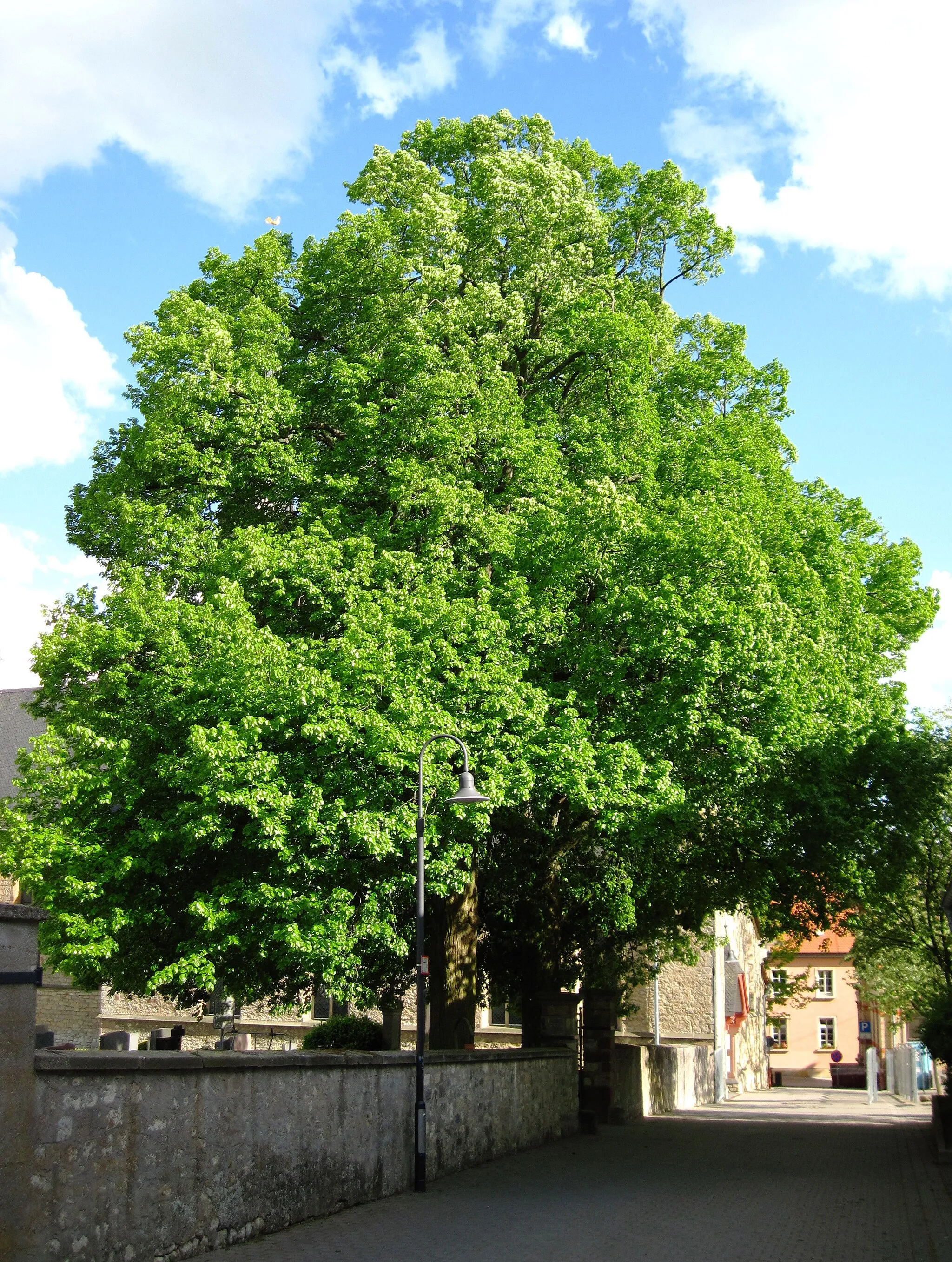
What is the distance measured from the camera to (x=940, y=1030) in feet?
65.3

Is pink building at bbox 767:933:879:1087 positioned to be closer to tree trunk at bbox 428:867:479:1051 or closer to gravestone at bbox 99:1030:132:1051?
tree trunk at bbox 428:867:479:1051

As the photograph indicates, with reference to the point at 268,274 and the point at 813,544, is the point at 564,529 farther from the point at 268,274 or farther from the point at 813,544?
the point at 268,274

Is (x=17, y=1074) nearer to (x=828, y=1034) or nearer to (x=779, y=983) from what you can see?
(x=779, y=983)

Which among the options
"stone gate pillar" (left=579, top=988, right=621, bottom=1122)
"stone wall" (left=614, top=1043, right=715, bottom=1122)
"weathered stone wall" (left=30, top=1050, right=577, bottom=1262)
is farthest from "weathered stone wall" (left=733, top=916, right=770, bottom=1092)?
"weathered stone wall" (left=30, top=1050, right=577, bottom=1262)

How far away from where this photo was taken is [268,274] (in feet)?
79.7

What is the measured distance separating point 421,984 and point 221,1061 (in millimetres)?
4693

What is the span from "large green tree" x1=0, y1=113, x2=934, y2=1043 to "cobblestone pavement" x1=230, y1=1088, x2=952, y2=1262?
4074 millimetres

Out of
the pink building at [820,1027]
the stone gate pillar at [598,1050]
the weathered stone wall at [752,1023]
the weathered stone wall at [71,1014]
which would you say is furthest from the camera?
the pink building at [820,1027]

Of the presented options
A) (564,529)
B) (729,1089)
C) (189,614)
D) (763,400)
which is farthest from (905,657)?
(729,1089)

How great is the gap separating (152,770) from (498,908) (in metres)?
8.92

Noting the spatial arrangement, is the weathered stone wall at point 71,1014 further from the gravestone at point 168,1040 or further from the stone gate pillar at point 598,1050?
the stone gate pillar at point 598,1050

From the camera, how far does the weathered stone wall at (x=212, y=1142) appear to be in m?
8.48

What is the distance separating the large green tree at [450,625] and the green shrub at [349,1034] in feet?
10.5

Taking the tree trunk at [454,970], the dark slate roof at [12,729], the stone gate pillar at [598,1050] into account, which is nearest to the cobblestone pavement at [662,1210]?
the tree trunk at [454,970]
